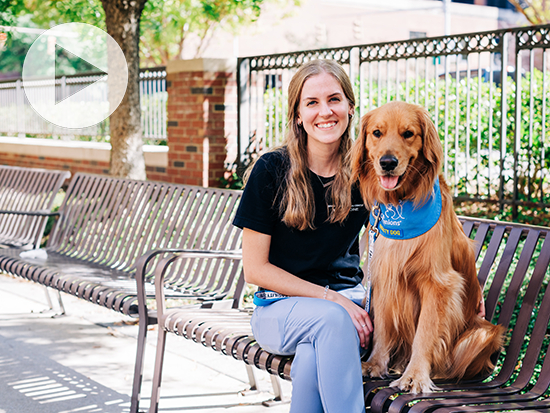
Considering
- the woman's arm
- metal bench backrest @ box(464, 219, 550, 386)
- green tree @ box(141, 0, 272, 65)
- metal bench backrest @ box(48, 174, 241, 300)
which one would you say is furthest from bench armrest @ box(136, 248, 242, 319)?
green tree @ box(141, 0, 272, 65)

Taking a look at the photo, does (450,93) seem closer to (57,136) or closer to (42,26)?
(57,136)

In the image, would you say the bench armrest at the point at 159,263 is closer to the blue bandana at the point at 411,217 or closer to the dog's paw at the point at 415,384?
the blue bandana at the point at 411,217

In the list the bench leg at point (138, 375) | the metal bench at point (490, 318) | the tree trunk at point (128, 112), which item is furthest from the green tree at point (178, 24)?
the metal bench at point (490, 318)

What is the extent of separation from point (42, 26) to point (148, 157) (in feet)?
34.6

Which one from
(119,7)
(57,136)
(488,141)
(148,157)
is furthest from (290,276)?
(57,136)

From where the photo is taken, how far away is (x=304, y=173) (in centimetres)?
297

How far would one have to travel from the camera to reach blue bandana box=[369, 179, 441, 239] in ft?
8.71

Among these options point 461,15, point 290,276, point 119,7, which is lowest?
point 290,276

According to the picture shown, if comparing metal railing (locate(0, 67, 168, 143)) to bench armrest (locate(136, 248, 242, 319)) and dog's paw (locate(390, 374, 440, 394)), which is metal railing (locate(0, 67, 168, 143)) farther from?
dog's paw (locate(390, 374, 440, 394))

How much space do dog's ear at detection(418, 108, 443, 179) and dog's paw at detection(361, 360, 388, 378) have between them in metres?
0.81

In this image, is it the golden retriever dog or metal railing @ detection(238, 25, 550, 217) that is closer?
the golden retriever dog

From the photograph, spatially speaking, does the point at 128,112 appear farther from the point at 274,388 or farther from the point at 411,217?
the point at 411,217

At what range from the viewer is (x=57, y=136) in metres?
15.8

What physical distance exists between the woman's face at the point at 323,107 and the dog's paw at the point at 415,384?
3.56ft
